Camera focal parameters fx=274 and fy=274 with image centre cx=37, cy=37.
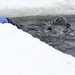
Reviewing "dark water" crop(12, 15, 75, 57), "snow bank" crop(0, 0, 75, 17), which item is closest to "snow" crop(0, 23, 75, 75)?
"dark water" crop(12, 15, 75, 57)

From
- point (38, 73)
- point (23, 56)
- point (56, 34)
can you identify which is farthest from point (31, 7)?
point (38, 73)

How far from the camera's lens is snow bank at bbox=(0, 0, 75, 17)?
11.0m

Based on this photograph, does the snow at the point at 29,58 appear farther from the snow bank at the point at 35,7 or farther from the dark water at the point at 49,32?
the snow bank at the point at 35,7

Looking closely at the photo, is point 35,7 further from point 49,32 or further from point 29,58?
point 29,58

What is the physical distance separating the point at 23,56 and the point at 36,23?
4.33 metres

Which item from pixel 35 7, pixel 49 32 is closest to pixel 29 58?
pixel 49 32

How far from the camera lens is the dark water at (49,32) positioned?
7833 mm

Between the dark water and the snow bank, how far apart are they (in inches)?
16.8

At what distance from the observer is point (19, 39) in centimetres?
653

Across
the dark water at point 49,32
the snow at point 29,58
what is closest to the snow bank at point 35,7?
the dark water at point 49,32

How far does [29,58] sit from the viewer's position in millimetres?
5480

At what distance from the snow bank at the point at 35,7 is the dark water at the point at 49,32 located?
428 millimetres

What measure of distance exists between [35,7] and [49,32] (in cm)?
278

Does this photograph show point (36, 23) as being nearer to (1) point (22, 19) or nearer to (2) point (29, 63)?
(1) point (22, 19)
